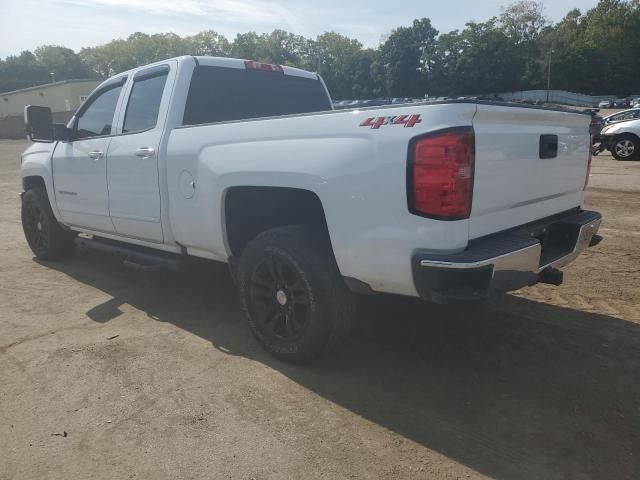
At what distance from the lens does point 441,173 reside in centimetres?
244

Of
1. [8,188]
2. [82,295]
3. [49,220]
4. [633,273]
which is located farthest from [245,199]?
[8,188]

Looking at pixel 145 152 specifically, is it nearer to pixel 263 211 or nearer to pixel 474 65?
pixel 263 211

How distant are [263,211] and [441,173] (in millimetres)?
1503

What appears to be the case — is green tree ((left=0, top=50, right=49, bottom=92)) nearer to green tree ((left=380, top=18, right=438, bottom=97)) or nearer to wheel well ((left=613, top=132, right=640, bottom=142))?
green tree ((left=380, top=18, right=438, bottom=97))

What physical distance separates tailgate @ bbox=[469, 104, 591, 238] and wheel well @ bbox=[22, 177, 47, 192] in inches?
193

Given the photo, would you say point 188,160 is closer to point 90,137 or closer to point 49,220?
point 90,137

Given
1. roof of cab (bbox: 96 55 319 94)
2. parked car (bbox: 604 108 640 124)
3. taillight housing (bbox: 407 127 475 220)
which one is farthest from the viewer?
parked car (bbox: 604 108 640 124)

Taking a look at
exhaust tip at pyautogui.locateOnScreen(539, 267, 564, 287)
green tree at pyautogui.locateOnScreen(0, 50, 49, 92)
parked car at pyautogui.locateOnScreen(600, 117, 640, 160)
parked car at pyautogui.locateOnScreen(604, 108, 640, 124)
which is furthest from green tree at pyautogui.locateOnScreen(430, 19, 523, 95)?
green tree at pyautogui.locateOnScreen(0, 50, 49, 92)

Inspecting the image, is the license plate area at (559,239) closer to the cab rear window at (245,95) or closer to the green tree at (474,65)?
the cab rear window at (245,95)

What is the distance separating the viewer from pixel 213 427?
2.71 meters

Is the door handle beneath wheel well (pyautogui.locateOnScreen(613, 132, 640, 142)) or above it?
above

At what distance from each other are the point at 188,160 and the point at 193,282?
1931 mm

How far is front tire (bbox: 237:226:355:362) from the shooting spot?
9.86ft

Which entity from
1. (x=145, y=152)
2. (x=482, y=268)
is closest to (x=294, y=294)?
(x=482, y=268)
